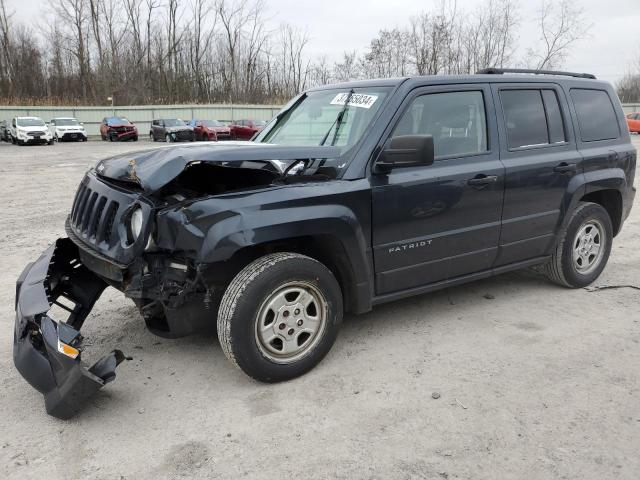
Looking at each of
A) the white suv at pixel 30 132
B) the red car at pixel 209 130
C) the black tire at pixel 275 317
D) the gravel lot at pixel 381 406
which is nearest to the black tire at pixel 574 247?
the gravel lot at pixel 381 406

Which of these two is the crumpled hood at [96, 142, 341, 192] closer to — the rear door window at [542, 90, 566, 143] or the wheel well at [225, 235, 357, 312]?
the wheel well at [225, 235, 357, 312]

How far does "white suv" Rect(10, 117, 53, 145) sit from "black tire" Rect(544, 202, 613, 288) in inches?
1214

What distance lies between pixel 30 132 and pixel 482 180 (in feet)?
102

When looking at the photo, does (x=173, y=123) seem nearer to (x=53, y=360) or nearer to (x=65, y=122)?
(x=65, y=122)

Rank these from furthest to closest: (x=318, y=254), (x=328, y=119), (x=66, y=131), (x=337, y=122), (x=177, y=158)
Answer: (x=66, y=131)
(x=328, y=119)
(x=337, y=122)
(x=318, y=254)
(x=177, y=158)

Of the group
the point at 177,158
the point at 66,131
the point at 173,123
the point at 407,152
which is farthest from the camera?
the point at 66,131

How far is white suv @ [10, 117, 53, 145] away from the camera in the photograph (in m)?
29.0

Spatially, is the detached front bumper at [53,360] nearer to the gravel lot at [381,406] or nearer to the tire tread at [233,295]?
the gravel lot at [381,406]

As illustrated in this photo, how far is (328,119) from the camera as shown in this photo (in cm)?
399

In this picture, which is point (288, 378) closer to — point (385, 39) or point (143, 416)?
point (143, 416)

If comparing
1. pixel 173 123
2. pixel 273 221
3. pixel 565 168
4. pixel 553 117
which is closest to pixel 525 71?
pixel 553 117

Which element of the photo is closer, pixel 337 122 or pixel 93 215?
pixel 93 215

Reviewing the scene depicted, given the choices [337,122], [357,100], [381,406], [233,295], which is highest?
[357,100]

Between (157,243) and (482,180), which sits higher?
(482,180)
